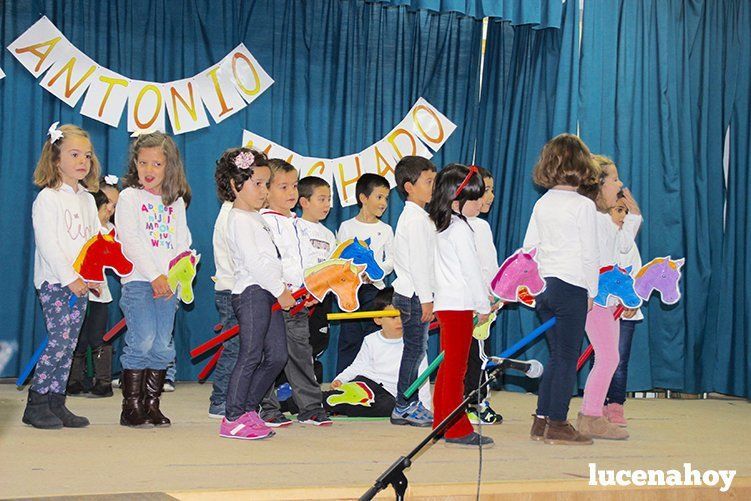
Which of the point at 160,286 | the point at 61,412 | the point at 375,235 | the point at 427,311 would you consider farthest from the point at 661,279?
the point at 61,412

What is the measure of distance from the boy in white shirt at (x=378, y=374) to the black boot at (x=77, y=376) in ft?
4.77

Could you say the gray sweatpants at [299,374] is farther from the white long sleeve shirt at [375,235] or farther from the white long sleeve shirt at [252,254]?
the white long sleeve shirt at [375,235]

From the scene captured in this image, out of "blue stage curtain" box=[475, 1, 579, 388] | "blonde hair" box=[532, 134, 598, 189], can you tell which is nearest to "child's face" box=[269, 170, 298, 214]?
"blonde hair" box=[532, 134, 598, 189]

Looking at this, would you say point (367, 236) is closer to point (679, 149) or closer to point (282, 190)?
point (282, 190)

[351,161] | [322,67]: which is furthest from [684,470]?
[322,67]

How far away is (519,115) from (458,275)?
2.73 metres

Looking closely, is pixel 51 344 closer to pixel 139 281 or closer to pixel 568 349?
pixel 139 281

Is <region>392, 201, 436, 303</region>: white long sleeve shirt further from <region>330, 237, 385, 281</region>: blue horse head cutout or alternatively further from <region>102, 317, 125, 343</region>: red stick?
<region>102, 317, 125, 343</region>: red stick

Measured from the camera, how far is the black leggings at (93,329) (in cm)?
524

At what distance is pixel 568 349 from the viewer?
390cm

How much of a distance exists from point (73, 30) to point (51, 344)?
2.38 meters

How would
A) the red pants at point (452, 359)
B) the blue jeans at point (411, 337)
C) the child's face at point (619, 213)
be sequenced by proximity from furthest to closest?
the child's face at point (619, 213), the blue jeans at point (411, 337), the red pants at point (452, 359)

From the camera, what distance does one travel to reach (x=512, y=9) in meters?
5.88

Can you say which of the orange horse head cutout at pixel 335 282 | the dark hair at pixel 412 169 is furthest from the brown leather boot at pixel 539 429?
the dark hair at pixel 412 169
